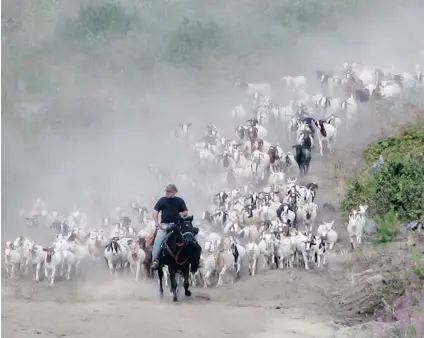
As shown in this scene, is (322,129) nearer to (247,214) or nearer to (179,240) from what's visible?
(247,214)

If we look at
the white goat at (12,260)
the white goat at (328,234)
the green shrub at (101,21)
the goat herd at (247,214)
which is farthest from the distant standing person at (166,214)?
the green shrub at (101,21)

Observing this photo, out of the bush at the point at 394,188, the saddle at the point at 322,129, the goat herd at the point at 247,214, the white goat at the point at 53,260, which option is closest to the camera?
the goat herd at the point at 247,214

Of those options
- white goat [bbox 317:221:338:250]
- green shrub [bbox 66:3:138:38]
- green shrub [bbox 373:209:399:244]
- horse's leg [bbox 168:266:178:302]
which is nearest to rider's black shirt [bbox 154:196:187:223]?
horse's leg [bbox 168:266:178:302]

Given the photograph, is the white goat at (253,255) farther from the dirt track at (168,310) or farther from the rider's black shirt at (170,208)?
the rider's black shirt at (170,208)

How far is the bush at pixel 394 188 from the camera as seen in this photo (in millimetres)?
16875

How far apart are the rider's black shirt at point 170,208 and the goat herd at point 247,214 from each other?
173cm

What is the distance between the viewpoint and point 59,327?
527 inches

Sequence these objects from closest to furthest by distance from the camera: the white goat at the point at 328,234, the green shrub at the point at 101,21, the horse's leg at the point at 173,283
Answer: the horse's leg at the point at 173,283 → the white goat at the point at 328,234 → the green shrub at the point at 101,21

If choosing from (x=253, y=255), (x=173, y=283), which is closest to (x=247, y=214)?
(x=253, y=255)

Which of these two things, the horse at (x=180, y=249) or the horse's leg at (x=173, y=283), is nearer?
the horse at (x=180, y=249)

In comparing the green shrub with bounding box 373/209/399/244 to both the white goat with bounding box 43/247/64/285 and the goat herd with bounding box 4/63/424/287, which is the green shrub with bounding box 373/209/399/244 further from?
the white goat with bounding box 43/247/64/285

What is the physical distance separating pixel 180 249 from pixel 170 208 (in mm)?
622

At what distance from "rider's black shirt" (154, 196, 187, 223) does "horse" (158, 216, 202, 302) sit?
0.55 ft

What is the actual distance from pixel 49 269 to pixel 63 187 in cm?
628
